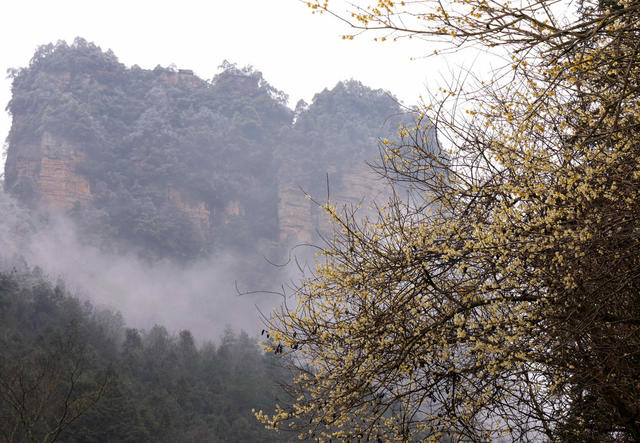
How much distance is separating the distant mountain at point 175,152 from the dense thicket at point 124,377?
34449 mm

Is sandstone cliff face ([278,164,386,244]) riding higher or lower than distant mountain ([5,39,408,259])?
lower

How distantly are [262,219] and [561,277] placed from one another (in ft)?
310

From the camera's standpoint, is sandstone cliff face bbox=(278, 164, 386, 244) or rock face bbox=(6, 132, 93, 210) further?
sandstone cliff face bbox=(278, 164, 386, 244)

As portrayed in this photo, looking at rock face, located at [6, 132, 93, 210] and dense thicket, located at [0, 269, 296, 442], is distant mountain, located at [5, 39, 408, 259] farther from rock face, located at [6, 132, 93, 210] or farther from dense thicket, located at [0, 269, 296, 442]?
dense thicket, located at [0, 269, 296, 442]

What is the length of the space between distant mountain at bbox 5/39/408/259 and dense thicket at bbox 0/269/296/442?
1356 inches

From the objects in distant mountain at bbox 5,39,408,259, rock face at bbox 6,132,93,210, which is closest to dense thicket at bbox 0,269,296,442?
rock face at bbox 6,132,93,210

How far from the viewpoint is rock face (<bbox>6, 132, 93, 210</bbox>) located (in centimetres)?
7975

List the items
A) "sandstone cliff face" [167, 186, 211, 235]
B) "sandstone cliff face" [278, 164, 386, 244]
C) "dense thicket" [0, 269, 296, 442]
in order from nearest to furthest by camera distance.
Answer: "dense thicket" [0, 269, 296, 442] → "sandstone cliff face" [278, 164, 386, 244] → "sandstone cliff face" [167, 186, 211, 235]

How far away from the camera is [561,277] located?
152 inches

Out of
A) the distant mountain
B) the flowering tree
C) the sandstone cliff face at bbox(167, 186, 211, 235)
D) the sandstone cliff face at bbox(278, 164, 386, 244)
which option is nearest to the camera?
the flowering tree

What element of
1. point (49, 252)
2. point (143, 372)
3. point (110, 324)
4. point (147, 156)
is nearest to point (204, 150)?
point (147, 156)

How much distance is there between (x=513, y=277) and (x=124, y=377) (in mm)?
32857

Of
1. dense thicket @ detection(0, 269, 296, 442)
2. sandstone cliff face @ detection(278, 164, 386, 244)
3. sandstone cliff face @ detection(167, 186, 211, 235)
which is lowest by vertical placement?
dense thicket @ detection(0, 269, 296, 442)

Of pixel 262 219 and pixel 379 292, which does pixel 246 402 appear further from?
pixel 262 219
